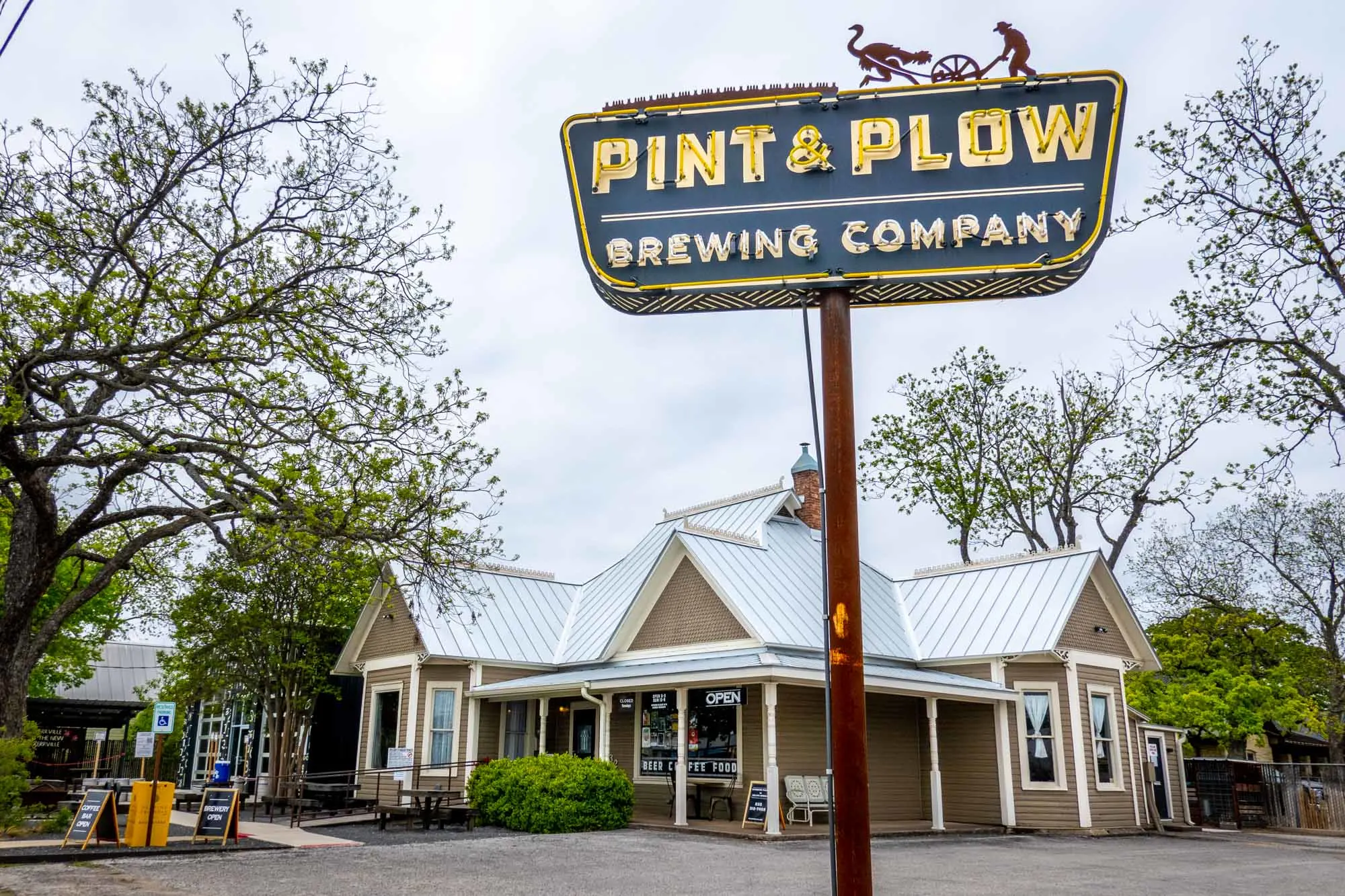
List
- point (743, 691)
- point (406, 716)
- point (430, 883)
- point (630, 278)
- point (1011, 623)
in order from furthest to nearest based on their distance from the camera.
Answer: point (406, 716) → point (1011, 623) → point (743, 691) → point (430, 883) → point (630, 278)

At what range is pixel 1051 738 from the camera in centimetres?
1983

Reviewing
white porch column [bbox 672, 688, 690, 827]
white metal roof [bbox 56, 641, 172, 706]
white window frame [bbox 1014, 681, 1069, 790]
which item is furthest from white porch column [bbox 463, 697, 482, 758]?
white metal roof [bbox 56, 641, 172, 706]

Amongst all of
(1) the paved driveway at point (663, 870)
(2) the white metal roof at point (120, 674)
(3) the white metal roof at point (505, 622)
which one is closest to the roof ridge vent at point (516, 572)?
(3) the white metal roof at point (505, 622)

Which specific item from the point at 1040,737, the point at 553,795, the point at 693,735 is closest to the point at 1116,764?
the point at 1040,737

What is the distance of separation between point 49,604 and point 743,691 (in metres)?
23.5

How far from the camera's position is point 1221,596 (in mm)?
37000

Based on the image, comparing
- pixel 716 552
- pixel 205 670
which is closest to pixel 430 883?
pixel 716 552

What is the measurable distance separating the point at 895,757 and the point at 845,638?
Result: 15516 mm

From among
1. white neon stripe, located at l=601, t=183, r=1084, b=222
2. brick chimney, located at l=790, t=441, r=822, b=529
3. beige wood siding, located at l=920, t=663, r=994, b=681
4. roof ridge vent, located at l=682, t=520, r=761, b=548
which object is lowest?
beige wood siding, located at l=920, t=663, r=994, b=681

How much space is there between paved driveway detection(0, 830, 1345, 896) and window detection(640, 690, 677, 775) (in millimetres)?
3170

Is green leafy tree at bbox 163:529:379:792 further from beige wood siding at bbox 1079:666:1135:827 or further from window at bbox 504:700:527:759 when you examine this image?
beige wood siding at bbox 1079:666:1135:827

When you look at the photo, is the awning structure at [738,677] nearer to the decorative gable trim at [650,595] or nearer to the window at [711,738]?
the decorative gable trim at [650,595]

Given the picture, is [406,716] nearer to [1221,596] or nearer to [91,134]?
[91,134]

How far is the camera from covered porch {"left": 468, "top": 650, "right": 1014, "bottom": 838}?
17625mm
